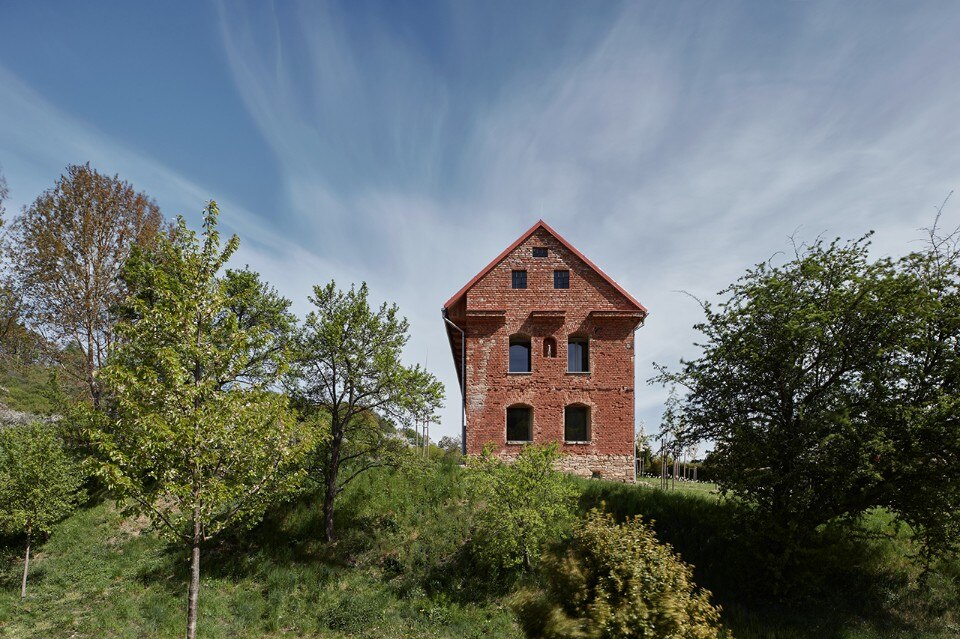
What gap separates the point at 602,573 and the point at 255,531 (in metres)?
15.0

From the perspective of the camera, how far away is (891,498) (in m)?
12.8

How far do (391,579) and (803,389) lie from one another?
14.7 metres

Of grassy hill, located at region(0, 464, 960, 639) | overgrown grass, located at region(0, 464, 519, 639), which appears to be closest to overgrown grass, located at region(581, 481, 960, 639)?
grassy hill, located at region(0, 464, 960, 639)

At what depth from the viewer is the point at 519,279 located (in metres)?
22.8

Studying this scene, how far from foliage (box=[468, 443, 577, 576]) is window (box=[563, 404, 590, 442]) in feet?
22.7

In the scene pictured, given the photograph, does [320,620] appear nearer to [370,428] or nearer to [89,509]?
[370,428]

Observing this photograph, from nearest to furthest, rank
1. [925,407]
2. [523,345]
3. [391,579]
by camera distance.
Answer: [925,407] < [391,579] < [523,345]

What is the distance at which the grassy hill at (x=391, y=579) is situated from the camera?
12.9 metres

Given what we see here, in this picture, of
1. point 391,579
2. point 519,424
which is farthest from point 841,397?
point 391,579

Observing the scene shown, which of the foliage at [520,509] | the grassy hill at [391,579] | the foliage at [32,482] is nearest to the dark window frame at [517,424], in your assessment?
the grassy hill at [391,579]

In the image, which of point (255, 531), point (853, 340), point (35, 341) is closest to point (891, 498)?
point (853, 340)

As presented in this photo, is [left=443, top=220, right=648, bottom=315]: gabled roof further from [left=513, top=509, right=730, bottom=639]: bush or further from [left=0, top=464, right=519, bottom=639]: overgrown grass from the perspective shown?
[left=513, top=509, right=730, bottom=639]: bush

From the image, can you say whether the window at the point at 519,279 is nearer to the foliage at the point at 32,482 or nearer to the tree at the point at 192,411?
the tree at the point at 192,411

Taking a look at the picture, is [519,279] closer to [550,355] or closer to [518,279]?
[518,279]
